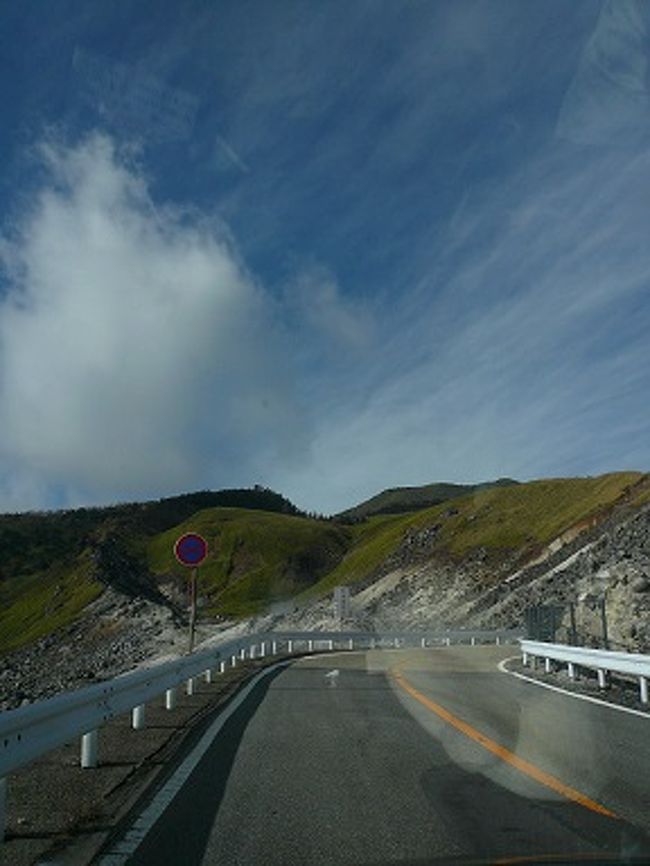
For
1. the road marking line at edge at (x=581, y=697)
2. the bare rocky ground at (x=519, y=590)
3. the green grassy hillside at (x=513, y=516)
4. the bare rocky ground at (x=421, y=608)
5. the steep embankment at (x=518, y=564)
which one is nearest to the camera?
the road marking line at edge at (x=581, y=697)

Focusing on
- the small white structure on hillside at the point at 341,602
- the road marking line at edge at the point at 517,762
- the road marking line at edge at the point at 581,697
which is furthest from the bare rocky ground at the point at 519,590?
the road marking line at edge at the point at 517,762

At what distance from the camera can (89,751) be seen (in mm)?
9344

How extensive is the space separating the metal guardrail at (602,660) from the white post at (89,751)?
1004 centimetres

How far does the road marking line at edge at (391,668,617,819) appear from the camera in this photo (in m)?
7.24

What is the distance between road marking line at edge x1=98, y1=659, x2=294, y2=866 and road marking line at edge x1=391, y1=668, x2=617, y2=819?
10.6ft

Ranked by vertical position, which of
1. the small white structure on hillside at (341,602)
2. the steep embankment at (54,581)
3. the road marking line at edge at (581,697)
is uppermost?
the steep embankment at (54,581)

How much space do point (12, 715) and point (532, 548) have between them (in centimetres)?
9397

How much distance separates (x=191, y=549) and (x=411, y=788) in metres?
11.8

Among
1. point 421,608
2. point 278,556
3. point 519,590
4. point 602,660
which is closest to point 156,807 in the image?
point 602,660

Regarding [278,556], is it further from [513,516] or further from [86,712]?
[86,712]

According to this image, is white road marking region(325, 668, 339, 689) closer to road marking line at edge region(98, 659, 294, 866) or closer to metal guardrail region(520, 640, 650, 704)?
metal guardrail region(520, 640, 650, 704)

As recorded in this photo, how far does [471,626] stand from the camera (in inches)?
2835

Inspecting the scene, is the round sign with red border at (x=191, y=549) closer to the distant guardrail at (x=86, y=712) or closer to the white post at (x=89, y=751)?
the distant guardrail at (x=86, y=712)

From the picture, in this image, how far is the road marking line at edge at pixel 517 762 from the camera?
7242mm
